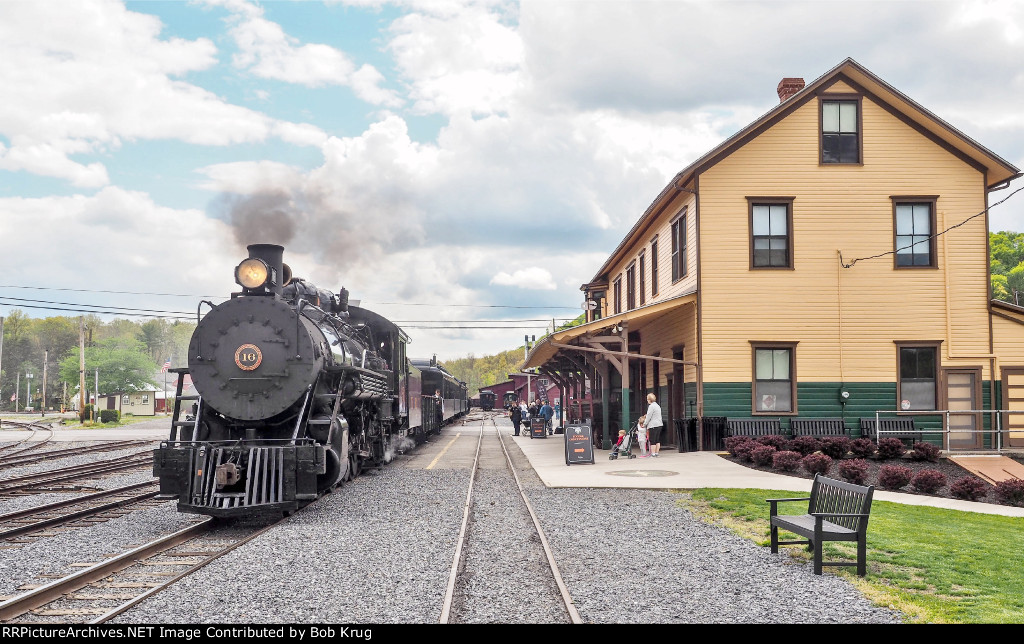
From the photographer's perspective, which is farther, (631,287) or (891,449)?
(631,287)

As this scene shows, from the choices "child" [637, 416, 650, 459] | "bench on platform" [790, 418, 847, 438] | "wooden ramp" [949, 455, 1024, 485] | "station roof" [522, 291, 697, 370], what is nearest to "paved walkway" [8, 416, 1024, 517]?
"child" [637, 416, 650, 459]

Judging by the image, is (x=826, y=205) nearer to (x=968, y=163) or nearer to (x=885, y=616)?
(x=968, y=163)

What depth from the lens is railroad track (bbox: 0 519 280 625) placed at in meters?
5.93

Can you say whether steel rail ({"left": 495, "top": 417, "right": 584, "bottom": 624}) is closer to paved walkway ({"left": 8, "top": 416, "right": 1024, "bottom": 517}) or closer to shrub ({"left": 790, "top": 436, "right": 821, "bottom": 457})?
paved walkway ({"left": 8, "top": 416, "right": 1024, "bottom": 517})

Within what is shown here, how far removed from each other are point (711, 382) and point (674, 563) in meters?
12.2

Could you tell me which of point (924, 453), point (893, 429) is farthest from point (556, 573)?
point (893, 429)

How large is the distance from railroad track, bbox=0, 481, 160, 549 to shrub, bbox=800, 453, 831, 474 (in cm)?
1070

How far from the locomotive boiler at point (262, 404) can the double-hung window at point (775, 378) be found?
1011cm

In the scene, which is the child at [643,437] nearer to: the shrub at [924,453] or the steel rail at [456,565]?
the shrub at [924,453]

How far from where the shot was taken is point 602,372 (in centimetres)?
2338

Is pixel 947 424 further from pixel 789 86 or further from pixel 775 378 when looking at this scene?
pixel 789 86

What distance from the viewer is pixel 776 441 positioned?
1777cm

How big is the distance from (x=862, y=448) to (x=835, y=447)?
535 mm

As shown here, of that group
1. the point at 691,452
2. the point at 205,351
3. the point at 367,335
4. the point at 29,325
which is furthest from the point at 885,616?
the point at 29,325
